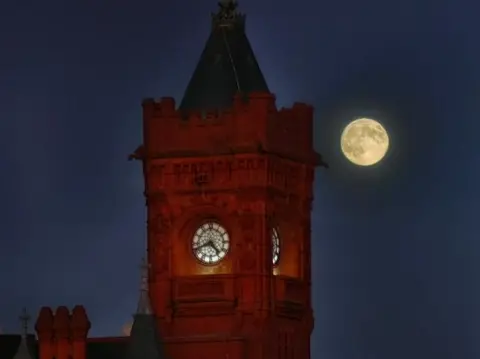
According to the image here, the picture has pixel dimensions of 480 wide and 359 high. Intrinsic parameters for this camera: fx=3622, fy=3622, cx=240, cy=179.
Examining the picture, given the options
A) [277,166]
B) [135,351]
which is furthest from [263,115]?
[135,351]

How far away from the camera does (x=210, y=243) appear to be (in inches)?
5856

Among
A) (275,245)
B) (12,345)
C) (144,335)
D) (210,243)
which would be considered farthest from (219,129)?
(12,345)

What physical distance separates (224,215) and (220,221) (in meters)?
0.48

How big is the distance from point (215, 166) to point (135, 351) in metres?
8.82

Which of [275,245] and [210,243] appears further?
[275,245]

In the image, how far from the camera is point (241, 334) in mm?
147375

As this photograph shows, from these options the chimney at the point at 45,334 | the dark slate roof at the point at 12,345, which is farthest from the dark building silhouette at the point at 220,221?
the chimney at the point at 45,334

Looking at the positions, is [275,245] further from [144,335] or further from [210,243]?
[144,335]

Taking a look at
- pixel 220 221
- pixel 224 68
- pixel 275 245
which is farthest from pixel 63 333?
pixel 224 68

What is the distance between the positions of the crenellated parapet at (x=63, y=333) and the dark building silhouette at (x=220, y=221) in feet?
9.29

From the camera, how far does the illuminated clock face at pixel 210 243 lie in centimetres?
14862

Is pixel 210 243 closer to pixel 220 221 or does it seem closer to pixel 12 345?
pixel 220 221

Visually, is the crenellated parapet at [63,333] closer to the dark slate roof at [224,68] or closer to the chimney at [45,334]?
the chimney at [45,334]

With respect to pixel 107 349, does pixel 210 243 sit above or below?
above
